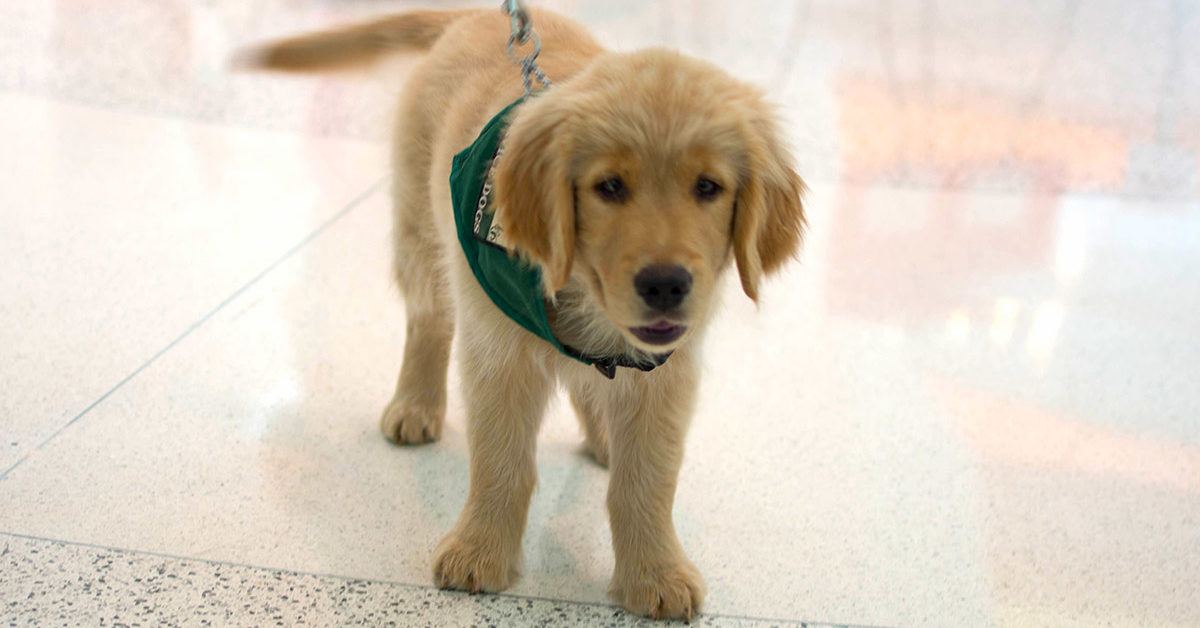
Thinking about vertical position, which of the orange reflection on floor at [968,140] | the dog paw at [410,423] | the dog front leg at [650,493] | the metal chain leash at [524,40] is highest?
the metal chain leash at [524,40]

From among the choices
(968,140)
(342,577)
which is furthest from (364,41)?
(968,140)

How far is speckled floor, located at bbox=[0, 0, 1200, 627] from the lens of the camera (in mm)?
2062

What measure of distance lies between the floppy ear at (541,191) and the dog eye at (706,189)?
0.71 feet

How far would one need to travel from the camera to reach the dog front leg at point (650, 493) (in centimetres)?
196

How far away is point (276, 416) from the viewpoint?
2.62m

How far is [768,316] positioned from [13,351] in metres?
2.33

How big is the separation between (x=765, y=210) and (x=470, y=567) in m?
0.92

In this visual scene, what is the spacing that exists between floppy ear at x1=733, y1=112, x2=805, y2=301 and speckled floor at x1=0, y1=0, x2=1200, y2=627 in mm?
164

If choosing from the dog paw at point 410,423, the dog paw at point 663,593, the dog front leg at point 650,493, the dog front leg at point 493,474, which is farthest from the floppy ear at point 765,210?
the dog paw at point 410,423

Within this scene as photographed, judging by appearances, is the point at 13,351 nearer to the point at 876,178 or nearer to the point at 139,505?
the point at 139,505

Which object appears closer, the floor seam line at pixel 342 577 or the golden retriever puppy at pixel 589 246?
the golden retriever puppy at pixel 589 246

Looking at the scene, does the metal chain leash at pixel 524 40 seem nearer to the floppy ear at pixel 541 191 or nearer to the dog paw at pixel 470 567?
the floppy ear at pixel 541 191

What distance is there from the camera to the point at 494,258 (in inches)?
72.6

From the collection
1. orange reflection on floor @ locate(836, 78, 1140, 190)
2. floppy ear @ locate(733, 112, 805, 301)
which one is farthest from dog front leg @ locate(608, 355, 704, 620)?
orange reflection on floor @ locate(836, 78, 1140, 190)
